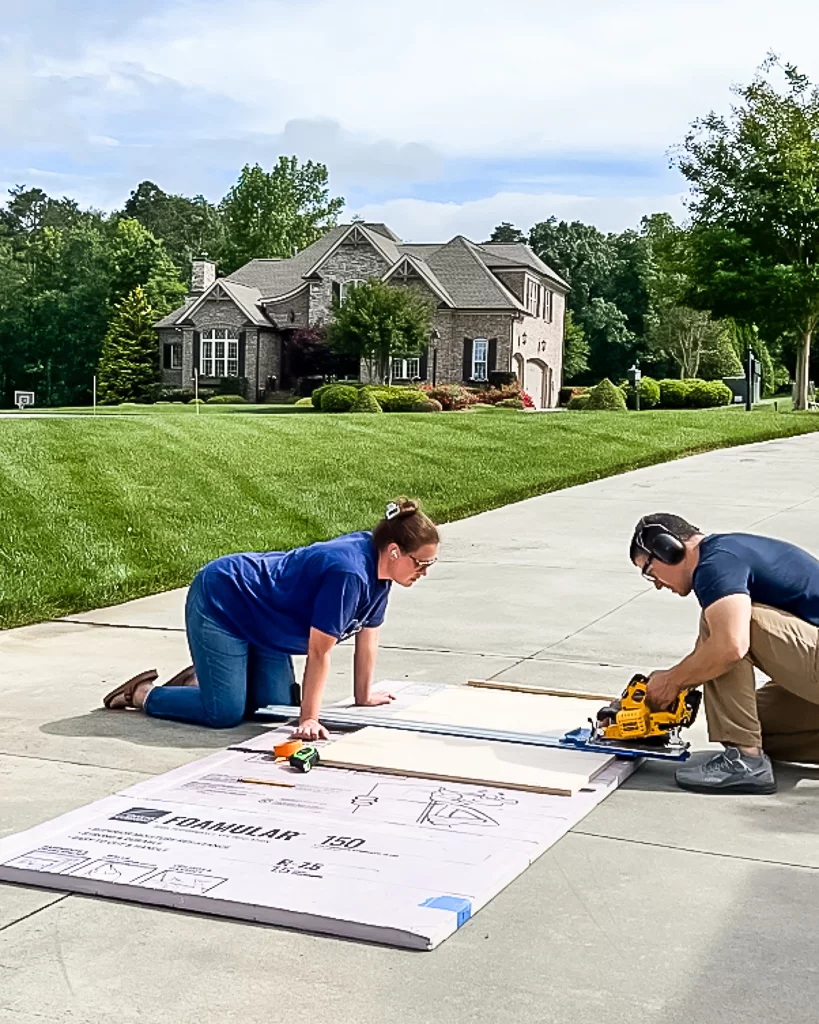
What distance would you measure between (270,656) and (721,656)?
7.50 ft

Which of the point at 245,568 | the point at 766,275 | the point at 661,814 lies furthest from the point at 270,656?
the point at 766,275

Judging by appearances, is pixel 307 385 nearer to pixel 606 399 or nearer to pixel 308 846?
pixel 606 399

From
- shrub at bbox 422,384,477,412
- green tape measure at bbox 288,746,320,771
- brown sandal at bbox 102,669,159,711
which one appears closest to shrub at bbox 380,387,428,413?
shrub at bbox 422,384,477,412

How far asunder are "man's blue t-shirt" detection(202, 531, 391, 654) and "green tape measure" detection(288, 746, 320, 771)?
0.50 meters

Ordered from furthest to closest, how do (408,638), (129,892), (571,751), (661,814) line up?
1. (408,638)
2. (571,751)
3. (661,814)
4. (129,892)

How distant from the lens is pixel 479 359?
190 feet

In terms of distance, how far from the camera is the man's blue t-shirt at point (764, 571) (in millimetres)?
5406

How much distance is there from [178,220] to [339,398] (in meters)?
76.0

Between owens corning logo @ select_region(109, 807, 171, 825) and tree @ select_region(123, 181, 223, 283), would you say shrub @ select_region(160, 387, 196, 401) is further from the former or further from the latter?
owens corning logo @ select_region(109, 807, 171, 825)

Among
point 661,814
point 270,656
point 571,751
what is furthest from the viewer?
point 270,656

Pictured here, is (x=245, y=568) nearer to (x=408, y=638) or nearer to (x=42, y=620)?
(x=408, y=638)

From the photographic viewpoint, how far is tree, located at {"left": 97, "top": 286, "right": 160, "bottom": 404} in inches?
2574

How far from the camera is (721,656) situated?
529 centimetres

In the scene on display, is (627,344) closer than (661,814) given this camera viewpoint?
No
